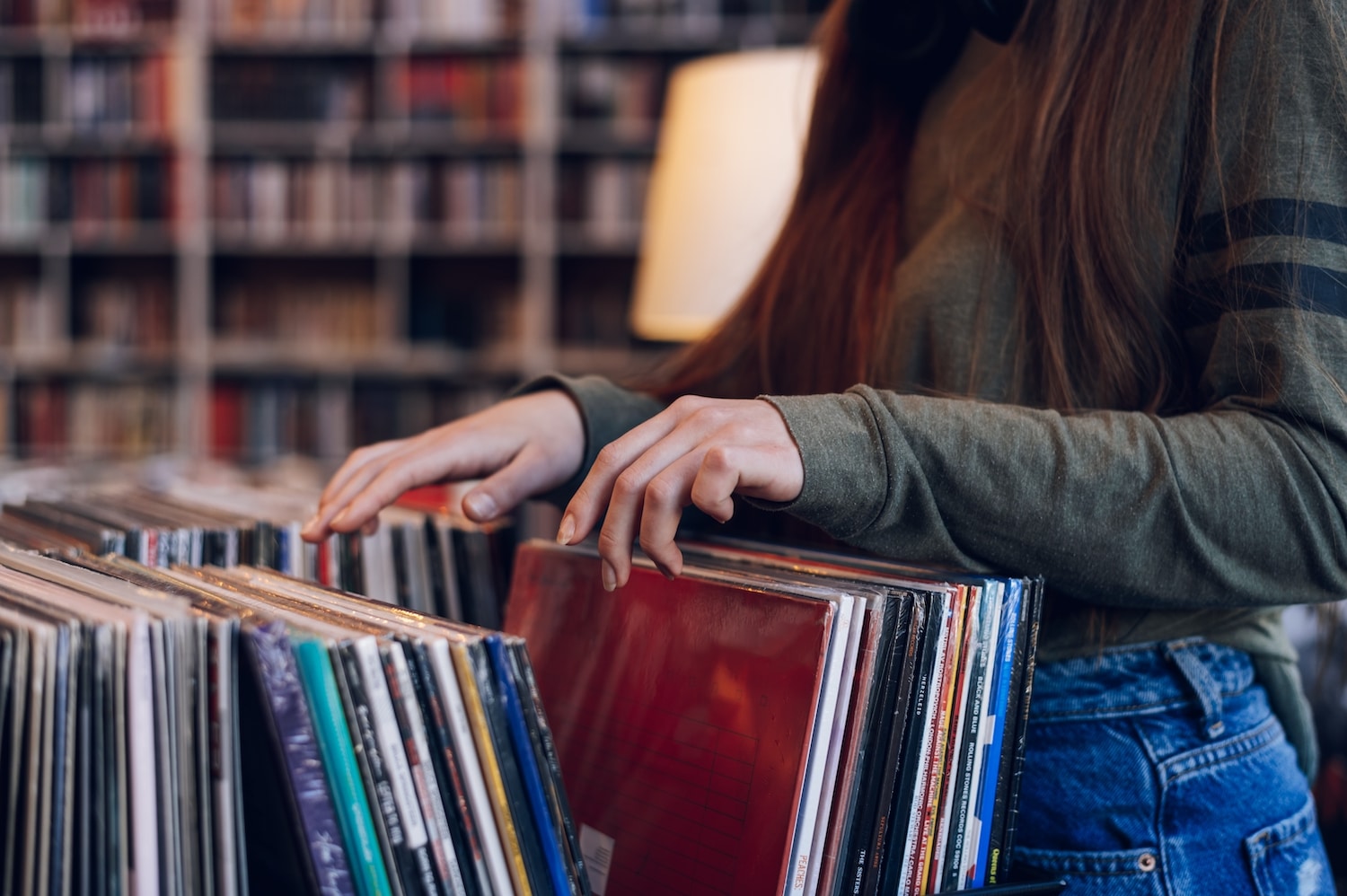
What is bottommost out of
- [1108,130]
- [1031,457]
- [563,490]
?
[563,490]

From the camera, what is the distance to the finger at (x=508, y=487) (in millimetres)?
697

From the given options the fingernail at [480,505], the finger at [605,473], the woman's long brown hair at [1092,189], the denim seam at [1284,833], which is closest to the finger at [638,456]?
the finger at [605,473]

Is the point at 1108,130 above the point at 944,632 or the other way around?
above

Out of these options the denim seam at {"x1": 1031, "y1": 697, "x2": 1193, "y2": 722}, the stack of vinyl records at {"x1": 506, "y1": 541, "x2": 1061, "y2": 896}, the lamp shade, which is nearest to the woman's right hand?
the stack of vinyl records at {"x1": 506, "y1": 541, "x2": 1061, "y2": 896}

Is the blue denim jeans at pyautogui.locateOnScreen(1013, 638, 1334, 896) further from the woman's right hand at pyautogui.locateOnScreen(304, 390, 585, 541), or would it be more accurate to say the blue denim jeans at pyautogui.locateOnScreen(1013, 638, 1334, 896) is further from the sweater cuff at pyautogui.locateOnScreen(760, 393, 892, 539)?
the woman's right hand at pyautogui.locateOnScreen(304, 390, 585, 541)

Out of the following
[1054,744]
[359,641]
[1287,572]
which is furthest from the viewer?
[1054,744]

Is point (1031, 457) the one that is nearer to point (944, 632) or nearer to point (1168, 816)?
point (944, 632)

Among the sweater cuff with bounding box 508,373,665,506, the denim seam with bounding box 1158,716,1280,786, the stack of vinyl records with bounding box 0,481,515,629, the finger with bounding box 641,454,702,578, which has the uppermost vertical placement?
the finger with bounding box 641,454,702,578

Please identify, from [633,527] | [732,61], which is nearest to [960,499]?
[633,527]

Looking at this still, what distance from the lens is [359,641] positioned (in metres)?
0.46

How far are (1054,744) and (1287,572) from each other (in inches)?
6.8

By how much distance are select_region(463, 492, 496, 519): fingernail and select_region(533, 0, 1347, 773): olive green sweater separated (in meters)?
0.24

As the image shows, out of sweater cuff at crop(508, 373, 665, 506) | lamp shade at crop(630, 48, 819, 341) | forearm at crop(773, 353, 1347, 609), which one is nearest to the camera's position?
forearm at crop(773, 353, 1347, 609)

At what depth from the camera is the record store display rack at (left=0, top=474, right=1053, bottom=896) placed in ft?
1.45
